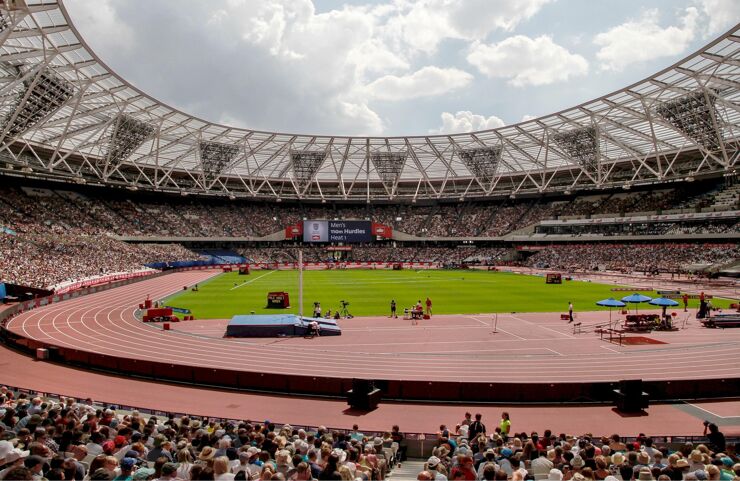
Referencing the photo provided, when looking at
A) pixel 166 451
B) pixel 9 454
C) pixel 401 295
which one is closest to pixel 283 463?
pixel 166 451

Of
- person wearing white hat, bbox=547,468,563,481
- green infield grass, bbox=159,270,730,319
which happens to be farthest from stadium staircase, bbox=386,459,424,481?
green infield grass, bbox=159,270,730,319

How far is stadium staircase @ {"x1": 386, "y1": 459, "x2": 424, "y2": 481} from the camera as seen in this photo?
32.0ft

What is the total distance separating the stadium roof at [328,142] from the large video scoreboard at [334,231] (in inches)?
342

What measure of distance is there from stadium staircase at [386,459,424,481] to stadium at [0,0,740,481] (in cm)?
9

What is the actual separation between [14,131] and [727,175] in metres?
99.7

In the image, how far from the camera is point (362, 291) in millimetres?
47688

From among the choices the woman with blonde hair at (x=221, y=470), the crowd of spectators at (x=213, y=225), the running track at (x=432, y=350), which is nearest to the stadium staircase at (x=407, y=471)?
the woman with blonde hair at (x=221, y=470)

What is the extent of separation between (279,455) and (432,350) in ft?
55.7

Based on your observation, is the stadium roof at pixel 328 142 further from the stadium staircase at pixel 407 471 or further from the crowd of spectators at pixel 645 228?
the stadium staircase at pixel 407 471

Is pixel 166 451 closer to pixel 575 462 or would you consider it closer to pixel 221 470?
pixel 221 470

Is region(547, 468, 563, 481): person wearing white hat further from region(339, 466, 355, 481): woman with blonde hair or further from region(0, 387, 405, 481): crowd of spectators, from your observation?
region(339, 466, 355, 481): woman with blonde hair

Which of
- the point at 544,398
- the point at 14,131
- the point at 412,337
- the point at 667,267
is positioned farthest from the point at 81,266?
the point at 667,267

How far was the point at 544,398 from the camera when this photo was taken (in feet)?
52.3

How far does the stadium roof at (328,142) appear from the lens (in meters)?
45.4
